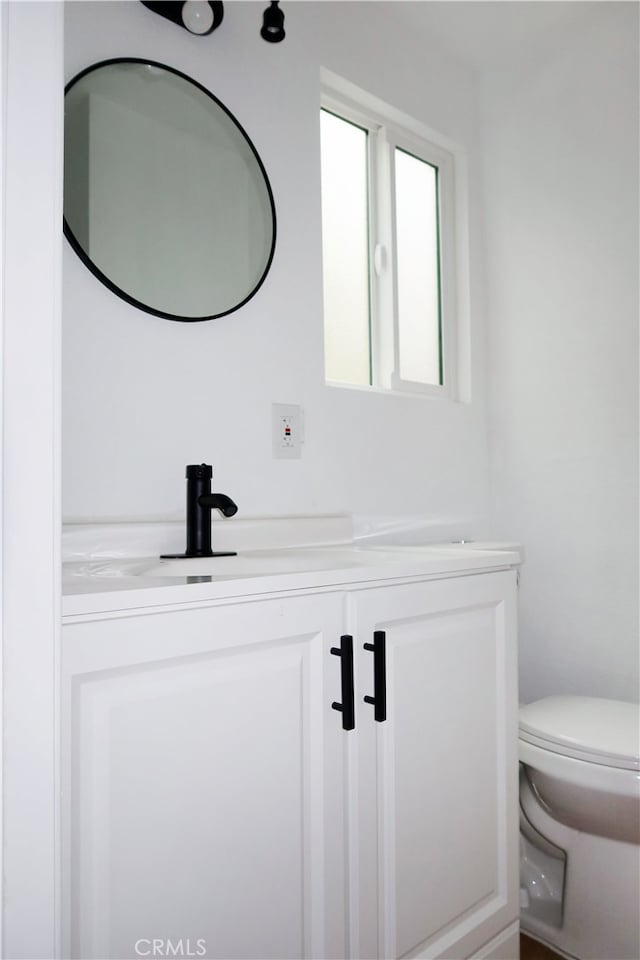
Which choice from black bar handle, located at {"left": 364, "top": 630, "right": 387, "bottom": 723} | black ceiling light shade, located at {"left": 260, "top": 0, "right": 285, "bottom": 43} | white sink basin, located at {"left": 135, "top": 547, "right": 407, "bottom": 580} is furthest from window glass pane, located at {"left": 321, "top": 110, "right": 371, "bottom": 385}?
black bar handle, located at {"left": 364, "top": 630, "right": 387, "bottom": 723}

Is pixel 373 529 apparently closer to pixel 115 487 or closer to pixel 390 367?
pixel 390 367

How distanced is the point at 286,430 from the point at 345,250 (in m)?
0.64

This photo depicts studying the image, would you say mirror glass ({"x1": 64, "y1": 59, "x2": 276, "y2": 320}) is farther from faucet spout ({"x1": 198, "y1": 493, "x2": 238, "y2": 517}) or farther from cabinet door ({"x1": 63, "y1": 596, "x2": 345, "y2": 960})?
cabinet door ({"x1": 63, "y1": 596, "x2": 345, "y2": 960})

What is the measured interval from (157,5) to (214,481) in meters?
0.99

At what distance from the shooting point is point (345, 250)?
6.19ft

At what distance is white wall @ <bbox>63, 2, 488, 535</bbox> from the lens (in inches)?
50.3

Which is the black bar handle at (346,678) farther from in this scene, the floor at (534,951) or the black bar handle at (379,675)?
the floor at (534,951)

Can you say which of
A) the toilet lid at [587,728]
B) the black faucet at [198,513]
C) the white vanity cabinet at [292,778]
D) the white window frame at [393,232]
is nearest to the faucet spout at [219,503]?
the black faucet at [198,513]

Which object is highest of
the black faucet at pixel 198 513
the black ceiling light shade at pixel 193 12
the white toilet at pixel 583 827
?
the black ceiling light shade at pixel 193 12

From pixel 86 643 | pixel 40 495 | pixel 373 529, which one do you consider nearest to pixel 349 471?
pixel 373 529

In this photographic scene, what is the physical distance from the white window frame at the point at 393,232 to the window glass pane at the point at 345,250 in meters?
0.02

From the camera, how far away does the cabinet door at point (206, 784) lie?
0.76 meters

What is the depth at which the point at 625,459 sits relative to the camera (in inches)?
71.8

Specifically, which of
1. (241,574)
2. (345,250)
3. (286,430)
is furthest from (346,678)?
(345,250)
